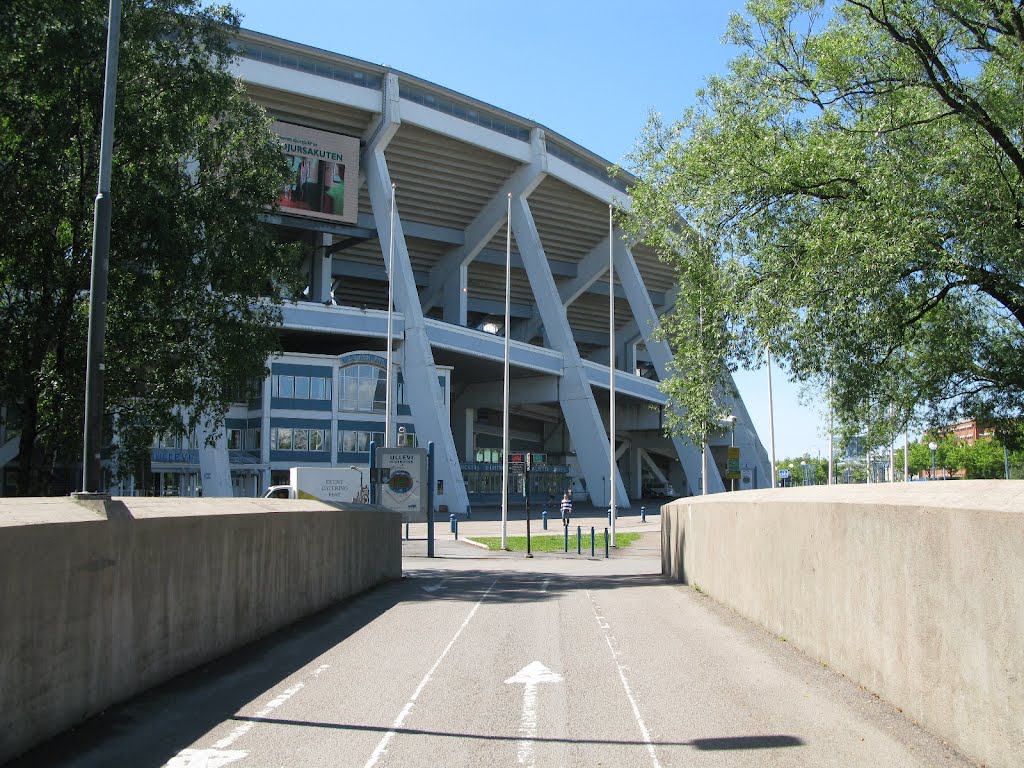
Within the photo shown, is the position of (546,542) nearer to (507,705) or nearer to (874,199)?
(874,199)

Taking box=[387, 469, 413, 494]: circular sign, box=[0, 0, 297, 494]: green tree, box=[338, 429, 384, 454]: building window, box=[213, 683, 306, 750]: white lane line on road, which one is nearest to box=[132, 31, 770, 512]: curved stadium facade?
box=[338, 429, 384, 454]: building window

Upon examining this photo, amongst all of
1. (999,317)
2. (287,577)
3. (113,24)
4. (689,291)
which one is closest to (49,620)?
(287,577)

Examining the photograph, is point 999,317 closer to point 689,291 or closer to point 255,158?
point 689,291

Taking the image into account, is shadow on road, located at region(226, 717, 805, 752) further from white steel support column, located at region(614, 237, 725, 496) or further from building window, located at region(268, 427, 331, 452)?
white steel support column, located at region(614, 237, 725, 496)

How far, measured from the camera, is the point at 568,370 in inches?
2397

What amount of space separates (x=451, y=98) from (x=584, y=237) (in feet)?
58.3

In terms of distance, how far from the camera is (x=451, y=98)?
2122 inches

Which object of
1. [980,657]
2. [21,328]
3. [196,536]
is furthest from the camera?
[21,328]

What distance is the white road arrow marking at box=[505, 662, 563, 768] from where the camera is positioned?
582 centimetres

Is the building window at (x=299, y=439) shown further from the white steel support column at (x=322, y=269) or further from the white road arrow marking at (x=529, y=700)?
the white road arrow marking at (x=529, y=700)

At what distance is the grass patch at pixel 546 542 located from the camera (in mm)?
32838

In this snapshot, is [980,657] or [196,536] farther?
[196,536]

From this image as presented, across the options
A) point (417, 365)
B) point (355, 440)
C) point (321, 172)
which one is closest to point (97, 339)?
point (417, 365)

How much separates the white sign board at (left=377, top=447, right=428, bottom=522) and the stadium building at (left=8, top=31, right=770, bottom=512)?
51.6ft
